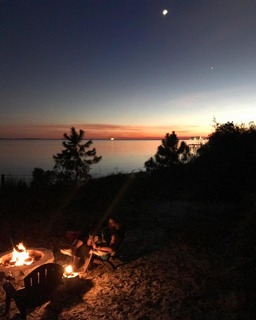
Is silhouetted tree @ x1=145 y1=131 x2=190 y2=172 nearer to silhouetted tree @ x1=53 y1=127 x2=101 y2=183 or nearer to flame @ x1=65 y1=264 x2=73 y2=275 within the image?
silhouetted tree @ x1=53 y1=127 x2=101 y2=183

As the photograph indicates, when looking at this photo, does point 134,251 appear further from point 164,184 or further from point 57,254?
point 164,184

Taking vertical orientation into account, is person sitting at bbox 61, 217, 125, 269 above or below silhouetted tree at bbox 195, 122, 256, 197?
below

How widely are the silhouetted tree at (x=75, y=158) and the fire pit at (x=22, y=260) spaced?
3070 centimetres

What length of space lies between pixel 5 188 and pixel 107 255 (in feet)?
34.0

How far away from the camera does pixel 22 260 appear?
23.0ft

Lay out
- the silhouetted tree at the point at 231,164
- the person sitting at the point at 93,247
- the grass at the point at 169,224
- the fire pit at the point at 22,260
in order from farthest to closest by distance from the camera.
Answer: the silhouetted tree at the point at 231,164 → the person sitting at the point at 93,247 → the fire pit at the point at 22,260 → the grass at the point at 169,224

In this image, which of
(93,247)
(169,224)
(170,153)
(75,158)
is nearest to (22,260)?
(93,247)

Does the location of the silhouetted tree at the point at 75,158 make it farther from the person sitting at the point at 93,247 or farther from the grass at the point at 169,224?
the person sitting at the point at 93,247

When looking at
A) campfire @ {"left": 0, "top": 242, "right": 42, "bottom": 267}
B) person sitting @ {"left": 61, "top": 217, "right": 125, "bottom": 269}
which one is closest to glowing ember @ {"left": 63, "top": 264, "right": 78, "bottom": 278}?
person sitting @ {"left": 61, "top": 217, "right": 125, "bottom": 269}

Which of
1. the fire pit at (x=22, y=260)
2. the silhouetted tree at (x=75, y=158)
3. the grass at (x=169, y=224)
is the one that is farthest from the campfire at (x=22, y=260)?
the silhouetted tree at (x=75, y=158)

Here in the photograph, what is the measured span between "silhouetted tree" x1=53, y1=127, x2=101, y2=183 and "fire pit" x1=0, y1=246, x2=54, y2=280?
30.7 metres

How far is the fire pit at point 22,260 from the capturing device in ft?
21.6

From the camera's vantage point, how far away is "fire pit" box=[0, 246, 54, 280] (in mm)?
6586

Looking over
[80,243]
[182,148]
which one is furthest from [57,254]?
[182,148]
